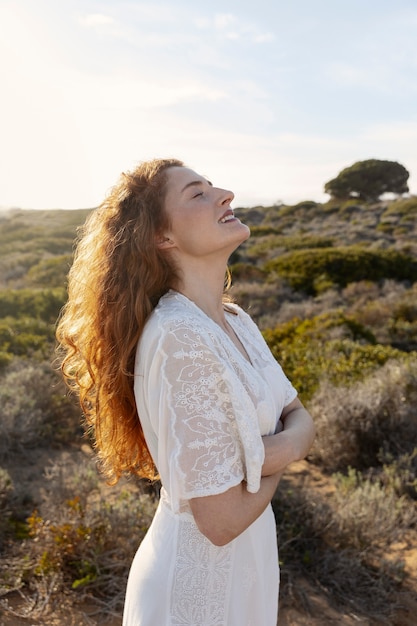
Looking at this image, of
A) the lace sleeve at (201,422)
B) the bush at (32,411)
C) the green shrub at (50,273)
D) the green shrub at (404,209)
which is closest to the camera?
the lace sleeve at (201,422)

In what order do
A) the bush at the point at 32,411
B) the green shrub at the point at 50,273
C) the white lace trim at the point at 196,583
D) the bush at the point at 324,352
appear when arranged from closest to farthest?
the white lace trim at the point at 196,583 < the bush at the point at 32,411 < the bush at the point at 324,352 < the green shrub at the point at 50,273

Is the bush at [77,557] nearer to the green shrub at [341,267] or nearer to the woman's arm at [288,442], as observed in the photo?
the woman's arm at [288,442]

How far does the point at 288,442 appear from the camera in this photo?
5.72ft

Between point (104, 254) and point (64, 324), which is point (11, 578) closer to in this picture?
point (64, 324)

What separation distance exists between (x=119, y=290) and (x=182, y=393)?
17.3 inches

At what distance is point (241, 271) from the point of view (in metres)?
14.2

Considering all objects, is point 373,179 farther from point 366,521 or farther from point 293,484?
point 366,521

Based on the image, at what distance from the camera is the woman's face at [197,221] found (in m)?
1.77

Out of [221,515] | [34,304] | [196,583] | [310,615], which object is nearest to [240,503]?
[221,515]

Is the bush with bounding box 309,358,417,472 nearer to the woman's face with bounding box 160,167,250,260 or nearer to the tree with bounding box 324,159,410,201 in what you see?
the woman's face with bounding box 160,167,250,260

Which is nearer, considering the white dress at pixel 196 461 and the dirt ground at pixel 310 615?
the white dress at pixel 196 461

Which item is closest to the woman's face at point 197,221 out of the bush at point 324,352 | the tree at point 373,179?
the bush at point 324,352

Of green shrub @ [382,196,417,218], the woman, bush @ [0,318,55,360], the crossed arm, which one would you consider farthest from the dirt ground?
green shrub @ [382,196,417,218]

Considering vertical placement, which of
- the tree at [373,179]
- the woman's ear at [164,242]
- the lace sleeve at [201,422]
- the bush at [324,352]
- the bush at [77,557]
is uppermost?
the tree at [373,179]
